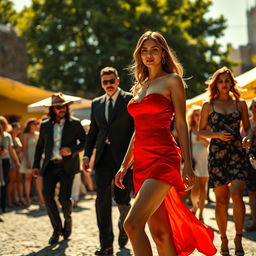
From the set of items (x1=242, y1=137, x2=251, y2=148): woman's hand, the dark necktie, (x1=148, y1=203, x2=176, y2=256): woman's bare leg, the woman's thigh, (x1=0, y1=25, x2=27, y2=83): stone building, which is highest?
(x1=0, y1=25, x2=27, y2=83): stone building

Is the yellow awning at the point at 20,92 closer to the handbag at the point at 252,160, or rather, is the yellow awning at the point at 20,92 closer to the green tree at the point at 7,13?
the handbag at the point at 252,160

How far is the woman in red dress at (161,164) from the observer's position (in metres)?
4.58

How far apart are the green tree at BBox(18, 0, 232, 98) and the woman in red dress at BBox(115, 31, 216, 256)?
29630 millimetres

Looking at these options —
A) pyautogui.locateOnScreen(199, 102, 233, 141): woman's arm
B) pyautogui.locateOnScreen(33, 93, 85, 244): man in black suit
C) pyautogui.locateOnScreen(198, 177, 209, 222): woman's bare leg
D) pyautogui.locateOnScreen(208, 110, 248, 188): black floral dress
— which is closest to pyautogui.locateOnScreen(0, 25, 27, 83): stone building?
pyautogui.locateOnScreen(198, 177, 209, 222): woman's bare leg

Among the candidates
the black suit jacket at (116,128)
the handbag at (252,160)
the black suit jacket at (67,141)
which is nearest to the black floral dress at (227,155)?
the handbag at (252,160)

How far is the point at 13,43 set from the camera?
30.9 meters

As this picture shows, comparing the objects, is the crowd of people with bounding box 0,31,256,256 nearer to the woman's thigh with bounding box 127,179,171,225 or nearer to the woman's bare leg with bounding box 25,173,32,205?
the woman's thigh with bounding box 127,179,171,225

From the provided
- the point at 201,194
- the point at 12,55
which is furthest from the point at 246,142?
the point at 12,55

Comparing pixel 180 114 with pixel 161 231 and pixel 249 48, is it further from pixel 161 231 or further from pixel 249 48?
pixel 249 48

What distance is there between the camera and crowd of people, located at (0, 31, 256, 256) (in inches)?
187

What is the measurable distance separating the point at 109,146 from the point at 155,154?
105 inches

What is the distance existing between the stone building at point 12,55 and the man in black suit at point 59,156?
2168 centimetres

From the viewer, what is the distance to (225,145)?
271 inches

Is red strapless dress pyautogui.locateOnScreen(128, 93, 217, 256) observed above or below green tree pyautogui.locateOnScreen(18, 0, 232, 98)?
below
